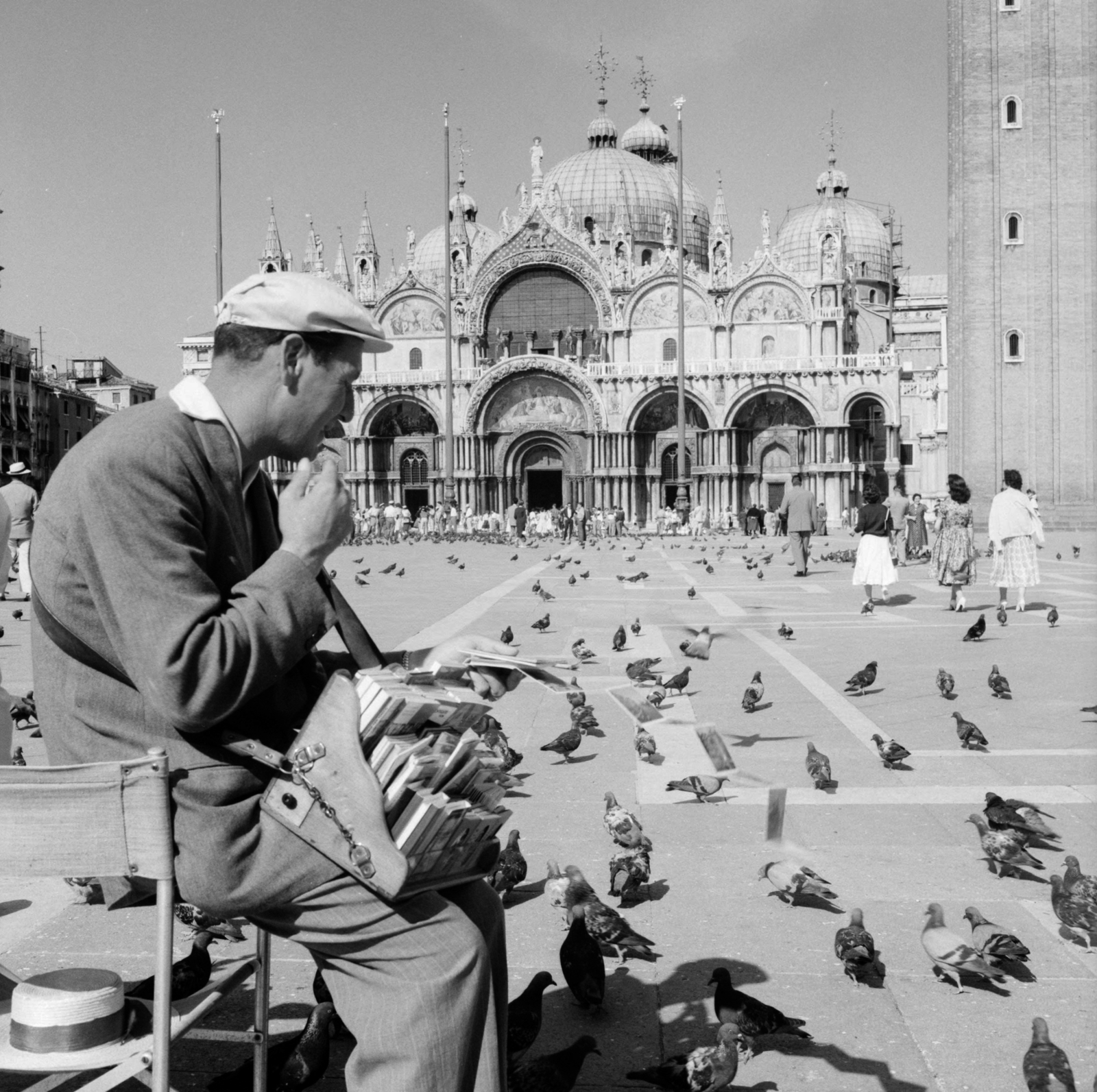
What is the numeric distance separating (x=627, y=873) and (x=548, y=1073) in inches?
56.2

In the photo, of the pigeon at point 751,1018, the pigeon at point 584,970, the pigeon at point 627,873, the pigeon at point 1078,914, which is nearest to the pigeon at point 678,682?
the pigeon at point 627,873

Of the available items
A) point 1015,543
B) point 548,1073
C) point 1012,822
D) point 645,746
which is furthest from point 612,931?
point 1015,543

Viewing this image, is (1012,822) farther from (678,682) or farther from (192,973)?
(678,682)

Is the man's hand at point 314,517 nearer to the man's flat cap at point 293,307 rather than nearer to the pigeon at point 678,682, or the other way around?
the man's flat cap at point 293,307

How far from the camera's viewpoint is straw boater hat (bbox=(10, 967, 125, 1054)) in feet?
7.00

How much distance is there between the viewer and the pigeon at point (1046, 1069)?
2.72 meters

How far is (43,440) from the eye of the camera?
203 ft

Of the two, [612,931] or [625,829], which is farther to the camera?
[625,829]

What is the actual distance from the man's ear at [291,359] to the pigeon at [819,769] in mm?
4088

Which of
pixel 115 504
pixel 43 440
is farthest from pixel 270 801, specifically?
pixel 43 440

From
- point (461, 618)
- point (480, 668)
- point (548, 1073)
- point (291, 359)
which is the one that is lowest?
point (548, 1073)

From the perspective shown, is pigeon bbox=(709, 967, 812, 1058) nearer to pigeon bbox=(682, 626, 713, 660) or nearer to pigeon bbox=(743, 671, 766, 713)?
pigeon bbox=(743, 671, 766, 713)

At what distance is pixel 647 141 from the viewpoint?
2616 inches

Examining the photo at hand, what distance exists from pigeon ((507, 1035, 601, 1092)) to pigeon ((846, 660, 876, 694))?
5.75 m
